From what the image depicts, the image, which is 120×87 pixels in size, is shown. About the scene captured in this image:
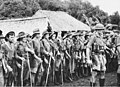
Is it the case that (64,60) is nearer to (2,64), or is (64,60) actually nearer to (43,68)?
(43,68)

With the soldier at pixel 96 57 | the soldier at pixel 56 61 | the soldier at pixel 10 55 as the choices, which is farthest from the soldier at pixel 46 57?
the soldier at pixel 96 57

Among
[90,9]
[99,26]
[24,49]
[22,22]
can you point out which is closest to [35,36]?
[24,49]

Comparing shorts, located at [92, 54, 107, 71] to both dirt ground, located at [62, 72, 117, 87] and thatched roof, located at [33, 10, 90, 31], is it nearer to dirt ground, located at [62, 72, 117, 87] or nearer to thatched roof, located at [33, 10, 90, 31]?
dirt ground, located at [62, 72, 117, 87]

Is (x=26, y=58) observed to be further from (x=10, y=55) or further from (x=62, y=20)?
(x=62, y=20)

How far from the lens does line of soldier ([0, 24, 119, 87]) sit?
375 inches

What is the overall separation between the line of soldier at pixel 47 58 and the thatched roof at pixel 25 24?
13054mm

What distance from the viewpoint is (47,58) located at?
11.8 m

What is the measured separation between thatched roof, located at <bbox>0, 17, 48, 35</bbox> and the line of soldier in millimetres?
13054

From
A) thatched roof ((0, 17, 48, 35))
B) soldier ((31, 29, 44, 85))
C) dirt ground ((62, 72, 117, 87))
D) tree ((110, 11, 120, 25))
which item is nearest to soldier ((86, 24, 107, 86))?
dirt ground ((62, 72, 117, 87))

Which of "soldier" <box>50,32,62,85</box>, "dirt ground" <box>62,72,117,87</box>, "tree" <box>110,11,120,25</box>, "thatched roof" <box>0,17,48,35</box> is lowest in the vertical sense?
"dirt ground" <box>62,72,117,87</box>

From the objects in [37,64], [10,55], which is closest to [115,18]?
[37,64]

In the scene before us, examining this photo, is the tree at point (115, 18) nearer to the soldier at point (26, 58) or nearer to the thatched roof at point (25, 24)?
the thatched roof at point (25, 24)

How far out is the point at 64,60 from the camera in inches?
514

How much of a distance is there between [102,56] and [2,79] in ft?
11.4
